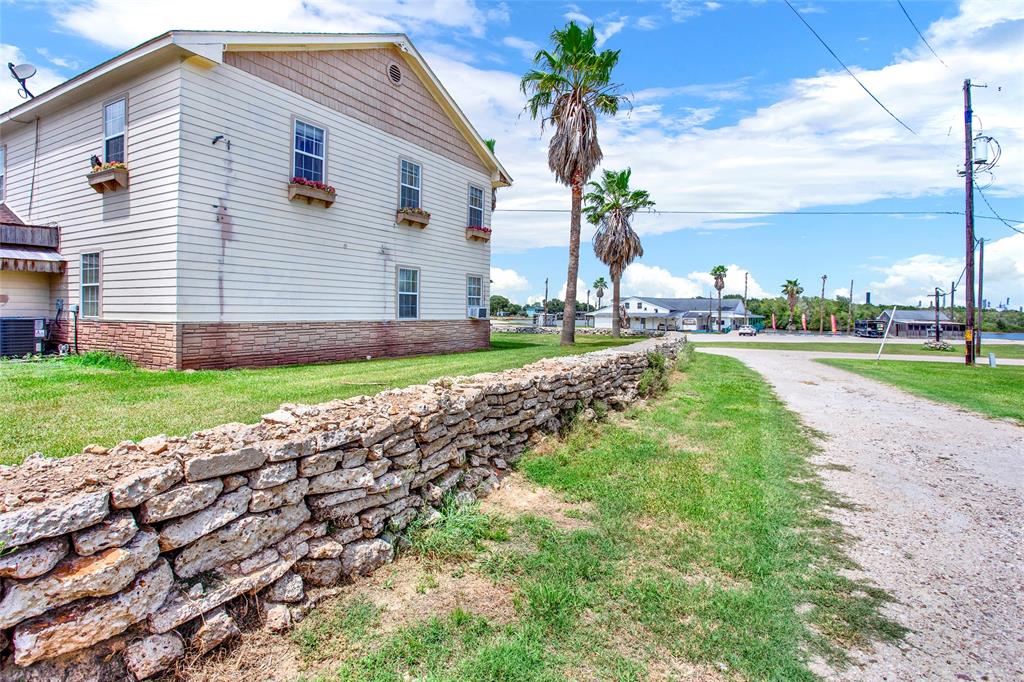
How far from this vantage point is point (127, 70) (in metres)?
9.34

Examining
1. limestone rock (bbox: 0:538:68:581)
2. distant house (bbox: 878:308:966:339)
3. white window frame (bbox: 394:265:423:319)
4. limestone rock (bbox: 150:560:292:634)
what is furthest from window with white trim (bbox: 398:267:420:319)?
distant house (bbox: 878:308:966:339)

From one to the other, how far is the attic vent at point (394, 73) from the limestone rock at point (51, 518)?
13501 millimetres

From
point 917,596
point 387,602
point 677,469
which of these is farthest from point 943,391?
point 387,602

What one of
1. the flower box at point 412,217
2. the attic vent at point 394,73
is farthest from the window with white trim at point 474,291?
the attic vent at point 394,73

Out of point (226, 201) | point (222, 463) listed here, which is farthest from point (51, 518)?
point (226, 201)

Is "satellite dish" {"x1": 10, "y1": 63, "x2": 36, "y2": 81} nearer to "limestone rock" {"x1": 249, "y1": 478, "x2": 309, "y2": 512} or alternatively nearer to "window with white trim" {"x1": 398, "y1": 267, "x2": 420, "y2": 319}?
"window with white trim" {"x1": 398, "y1": 267, "x2": 420, "y2": 319}

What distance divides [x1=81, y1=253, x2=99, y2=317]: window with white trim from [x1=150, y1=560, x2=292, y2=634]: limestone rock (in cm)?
1019

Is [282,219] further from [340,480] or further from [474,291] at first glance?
[340,480]

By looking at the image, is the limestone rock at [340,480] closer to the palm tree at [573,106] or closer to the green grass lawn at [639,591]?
the green grass lawn at [639,591]

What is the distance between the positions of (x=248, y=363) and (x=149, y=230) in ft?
9.47

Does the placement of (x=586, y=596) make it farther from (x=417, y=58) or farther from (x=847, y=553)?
(x=417, y=58)

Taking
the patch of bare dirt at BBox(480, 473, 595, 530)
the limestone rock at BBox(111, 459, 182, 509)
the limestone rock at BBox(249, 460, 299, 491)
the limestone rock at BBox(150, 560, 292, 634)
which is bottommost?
the patch of bare dirt at BBox(480, 473, 595, 530)

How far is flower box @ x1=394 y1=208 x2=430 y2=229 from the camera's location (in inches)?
533

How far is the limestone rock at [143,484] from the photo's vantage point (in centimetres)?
235
